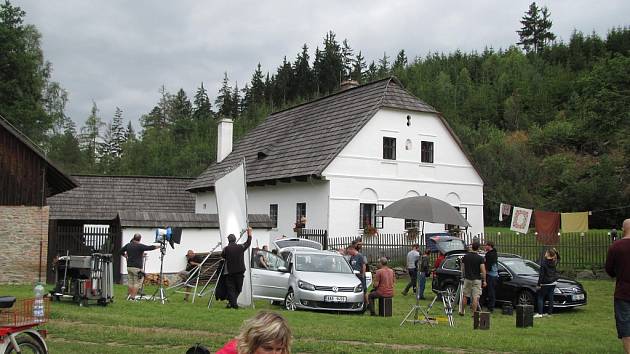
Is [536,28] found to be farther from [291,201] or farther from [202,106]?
[291,201]

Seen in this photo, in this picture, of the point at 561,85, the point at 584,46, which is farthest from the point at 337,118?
the point at 584,46

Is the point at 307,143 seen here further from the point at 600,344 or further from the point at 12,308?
the point at 12,308

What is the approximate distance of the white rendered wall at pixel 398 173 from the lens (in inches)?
1270

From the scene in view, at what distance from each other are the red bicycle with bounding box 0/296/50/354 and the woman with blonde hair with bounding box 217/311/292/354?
5.33 m

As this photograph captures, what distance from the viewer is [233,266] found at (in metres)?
16.1

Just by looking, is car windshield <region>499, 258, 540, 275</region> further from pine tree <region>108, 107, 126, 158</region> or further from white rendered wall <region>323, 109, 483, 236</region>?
pine tree <region>108, 107, 126, 158</region>

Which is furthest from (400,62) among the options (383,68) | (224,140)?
(224,140)

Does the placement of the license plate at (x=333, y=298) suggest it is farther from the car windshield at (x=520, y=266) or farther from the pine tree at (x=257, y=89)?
the pine tree at (x=257, y=89)

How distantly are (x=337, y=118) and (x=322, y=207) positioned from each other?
5.73m

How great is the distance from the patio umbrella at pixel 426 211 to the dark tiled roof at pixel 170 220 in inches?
473

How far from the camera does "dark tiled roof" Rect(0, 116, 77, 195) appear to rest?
2381 centimetres

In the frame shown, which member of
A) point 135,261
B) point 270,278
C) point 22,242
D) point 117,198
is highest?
point 117,198

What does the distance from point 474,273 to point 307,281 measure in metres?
4.04

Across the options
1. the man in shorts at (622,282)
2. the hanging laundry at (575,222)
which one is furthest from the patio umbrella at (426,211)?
the hanging laundry at (575,222)
